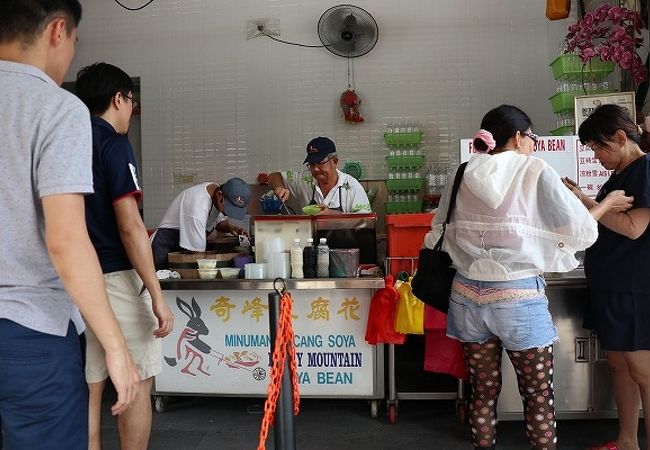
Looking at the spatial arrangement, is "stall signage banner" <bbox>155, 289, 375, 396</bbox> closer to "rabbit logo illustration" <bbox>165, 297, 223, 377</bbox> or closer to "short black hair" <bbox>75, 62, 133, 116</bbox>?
"rabbit logo illustration" <bbox>165, 297, 223, 377</bbox>

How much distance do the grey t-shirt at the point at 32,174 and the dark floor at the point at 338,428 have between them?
210 cm

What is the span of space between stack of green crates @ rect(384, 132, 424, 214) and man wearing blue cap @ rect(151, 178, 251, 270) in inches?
84.5

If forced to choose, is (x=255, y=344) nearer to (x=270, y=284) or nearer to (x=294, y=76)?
(x=270, y=284)

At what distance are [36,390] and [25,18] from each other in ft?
2.63

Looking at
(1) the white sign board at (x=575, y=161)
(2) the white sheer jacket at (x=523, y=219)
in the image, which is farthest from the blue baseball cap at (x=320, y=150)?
(2) the white sheer jacket at (x=523, y=219)

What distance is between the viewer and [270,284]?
3.12m

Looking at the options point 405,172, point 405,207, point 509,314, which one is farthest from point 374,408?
point 405,172

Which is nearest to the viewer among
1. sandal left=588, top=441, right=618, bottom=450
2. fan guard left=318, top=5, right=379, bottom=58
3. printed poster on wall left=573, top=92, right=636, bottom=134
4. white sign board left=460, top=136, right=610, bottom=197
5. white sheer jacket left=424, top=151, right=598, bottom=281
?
white sheer jacket left=424, top=151, right=598, bottom=281

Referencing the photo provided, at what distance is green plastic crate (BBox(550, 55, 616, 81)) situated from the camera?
13.6 feet

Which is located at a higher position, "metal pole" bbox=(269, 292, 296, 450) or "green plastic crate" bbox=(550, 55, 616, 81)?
"green plastic crate" bbox=(550, 55, 616, 81)

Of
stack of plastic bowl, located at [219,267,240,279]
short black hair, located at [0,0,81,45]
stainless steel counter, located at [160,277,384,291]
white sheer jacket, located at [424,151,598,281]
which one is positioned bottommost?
stainless steel counter, located at [160,277,384,291]

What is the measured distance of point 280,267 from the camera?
3225 mm

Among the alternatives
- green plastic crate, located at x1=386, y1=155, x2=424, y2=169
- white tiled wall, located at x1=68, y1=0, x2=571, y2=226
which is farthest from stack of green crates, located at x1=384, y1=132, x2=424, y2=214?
white tiled wall, located at x1=68, y1=0, x2=571, y2=226

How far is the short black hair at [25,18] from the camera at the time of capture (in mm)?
1216
